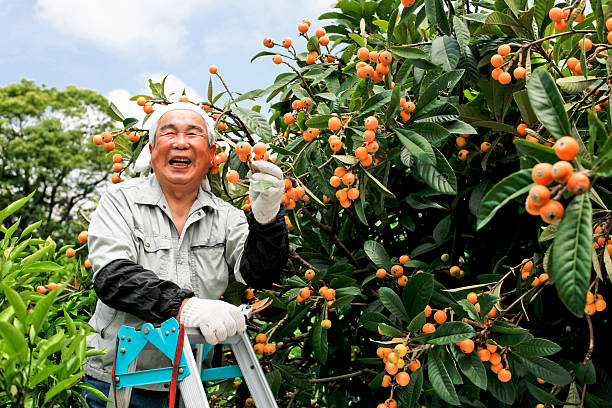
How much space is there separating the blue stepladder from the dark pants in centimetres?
14

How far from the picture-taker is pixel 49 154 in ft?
72.2

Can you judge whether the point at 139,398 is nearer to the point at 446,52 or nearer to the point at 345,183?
the point at 345,183

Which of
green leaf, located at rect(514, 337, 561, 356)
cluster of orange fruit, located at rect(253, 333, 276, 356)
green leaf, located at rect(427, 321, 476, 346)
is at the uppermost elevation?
green leaf, located at rect(427, 321, 476, 346)

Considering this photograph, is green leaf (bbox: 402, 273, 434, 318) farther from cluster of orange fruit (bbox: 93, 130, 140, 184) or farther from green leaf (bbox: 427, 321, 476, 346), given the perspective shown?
cluster of orange fruit (bbox: 93, 130, 140, 184)

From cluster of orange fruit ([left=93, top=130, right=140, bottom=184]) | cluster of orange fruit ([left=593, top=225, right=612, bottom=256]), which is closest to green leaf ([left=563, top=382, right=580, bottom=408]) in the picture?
cluster of orange fruit ([left=593, top=225, right=612, bottom=256])

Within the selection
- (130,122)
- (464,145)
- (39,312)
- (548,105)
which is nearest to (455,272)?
(464,145)

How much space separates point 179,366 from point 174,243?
2.19ft

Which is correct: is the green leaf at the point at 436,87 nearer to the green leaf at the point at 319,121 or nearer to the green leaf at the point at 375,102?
the green leaf at the point at 375,102

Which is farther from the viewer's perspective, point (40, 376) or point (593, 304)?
point (593, 304)

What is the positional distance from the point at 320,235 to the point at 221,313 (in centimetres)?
96

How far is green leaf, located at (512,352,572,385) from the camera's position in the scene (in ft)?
5.90

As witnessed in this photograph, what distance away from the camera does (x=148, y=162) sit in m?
2.55

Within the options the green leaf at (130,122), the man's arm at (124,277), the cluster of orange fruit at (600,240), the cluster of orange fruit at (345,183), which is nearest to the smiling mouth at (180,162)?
the man's arm at (124,277)

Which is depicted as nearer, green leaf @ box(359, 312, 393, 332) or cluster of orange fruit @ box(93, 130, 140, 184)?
green leaf @ box(359, 312, 393, 332)
